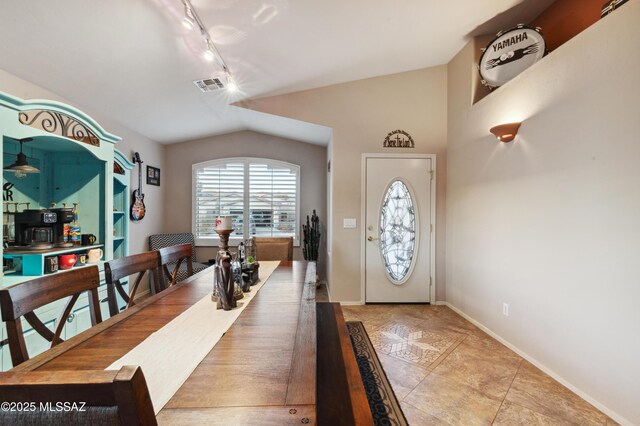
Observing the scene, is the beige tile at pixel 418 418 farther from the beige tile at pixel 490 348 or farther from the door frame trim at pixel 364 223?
the door frame trim at pixel 364 223

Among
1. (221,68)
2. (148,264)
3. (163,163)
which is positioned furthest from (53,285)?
(163,163)

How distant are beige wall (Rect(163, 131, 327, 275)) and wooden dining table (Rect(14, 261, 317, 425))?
351cm

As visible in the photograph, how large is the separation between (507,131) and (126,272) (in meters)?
3.29

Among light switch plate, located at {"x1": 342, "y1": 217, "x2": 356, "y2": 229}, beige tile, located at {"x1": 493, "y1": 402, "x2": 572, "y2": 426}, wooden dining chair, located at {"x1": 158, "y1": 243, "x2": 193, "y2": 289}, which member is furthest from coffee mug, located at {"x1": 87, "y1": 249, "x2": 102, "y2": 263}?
beige tile, located at {"x1": 493, "y1": 402, "x2": 572, "y2": 426}

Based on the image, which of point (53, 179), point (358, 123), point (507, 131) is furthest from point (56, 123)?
point (507, 131)

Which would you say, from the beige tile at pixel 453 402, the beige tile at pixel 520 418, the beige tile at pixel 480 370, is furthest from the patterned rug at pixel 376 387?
the beige tile at pixel 520 418

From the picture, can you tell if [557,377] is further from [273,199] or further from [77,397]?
[273,199]

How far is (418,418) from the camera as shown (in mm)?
1790

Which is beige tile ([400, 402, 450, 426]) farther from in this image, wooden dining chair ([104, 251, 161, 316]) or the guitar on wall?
the guitar on wall

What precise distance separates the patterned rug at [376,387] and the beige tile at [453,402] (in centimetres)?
14

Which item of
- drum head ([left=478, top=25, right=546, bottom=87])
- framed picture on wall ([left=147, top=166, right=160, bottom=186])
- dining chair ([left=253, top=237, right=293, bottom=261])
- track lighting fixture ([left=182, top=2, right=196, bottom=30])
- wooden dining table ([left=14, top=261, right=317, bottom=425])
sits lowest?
wooden dining table ([left=14, top=261, right=317, bottom=425])

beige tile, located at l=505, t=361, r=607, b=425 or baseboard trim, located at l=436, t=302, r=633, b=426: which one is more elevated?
baseboard trim, located at l=436, t=302, r=633, b=426

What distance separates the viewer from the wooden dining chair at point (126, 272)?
5.28 ft

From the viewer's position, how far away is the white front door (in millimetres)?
3840
